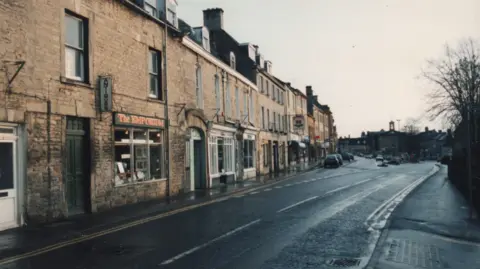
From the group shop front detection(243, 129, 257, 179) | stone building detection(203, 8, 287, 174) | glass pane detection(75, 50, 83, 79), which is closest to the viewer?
glass pane detection(75, 50, 83, 79)

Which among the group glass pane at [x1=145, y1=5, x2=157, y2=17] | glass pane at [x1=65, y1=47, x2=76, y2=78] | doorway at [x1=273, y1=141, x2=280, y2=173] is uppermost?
glass pane at [x1=145, y1=5, x2=157, y2=17]

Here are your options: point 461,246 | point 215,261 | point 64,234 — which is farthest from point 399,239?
point 64,234

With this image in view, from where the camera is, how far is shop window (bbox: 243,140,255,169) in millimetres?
34438

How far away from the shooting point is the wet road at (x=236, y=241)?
7.77m

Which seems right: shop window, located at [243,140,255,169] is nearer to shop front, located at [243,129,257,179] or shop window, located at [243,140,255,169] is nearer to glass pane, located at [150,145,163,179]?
shop front, located at [243,129,257,179]

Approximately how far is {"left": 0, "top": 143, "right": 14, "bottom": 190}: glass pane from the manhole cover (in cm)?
865

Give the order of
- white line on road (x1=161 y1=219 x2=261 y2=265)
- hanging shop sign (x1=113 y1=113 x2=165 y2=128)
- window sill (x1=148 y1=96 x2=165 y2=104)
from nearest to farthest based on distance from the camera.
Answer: white line on road (x1=161 y1=219 x2=261 y2=265) < hanging shop sign (x1=113 y1=113 x2=165 y2=128) < window sill (x1=148 y1=96 x2=165 y2=104)

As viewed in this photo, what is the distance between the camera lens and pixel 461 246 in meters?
9.14

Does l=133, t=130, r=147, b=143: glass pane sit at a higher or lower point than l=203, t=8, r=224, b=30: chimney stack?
lower

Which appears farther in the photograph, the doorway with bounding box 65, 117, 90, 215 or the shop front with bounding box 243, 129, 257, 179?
the shop front with bounding box 243, 129, 257, 179

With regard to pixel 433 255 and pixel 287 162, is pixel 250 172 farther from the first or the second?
pixel 433 255

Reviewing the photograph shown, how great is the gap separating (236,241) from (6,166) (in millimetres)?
6572

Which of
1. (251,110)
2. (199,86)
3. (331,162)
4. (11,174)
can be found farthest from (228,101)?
(331,162)

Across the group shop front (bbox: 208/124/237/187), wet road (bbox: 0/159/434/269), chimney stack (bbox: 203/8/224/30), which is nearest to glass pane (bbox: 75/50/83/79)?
wet road (bbox: 0/159/434/269)
